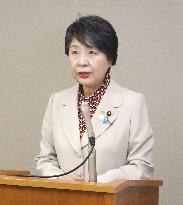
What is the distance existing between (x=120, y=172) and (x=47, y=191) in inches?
19.6

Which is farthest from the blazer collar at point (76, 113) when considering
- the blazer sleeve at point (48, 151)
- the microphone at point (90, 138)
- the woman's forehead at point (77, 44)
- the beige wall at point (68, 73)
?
the beige wall at point (68, 73)

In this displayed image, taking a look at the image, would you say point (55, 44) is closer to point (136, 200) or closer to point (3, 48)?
point (3, 48)

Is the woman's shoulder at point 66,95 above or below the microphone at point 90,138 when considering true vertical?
above

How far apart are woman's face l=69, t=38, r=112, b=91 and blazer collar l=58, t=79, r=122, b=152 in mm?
106

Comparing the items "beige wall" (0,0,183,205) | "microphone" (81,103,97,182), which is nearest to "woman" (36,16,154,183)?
"microphone" (81,103,97,182)

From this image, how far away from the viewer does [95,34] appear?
2117mm

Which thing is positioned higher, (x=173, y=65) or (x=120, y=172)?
(x=173, y=65)

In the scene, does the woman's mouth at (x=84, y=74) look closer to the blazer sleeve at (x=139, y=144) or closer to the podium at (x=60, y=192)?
the blazer sleeve at (x=139, y=144)

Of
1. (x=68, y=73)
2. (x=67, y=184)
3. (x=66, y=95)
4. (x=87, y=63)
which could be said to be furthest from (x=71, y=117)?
(x=68, y=73)

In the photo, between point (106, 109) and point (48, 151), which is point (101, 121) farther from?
point (48, 151)

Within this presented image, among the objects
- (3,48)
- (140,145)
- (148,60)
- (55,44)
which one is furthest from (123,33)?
(140,145)

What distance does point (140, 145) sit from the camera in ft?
6.89

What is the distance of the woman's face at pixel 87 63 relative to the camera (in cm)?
211

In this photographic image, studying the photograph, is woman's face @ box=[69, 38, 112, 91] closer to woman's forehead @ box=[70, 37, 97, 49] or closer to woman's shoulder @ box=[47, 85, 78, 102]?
woman's forehead @ box=[70, 37, 97, 49]
